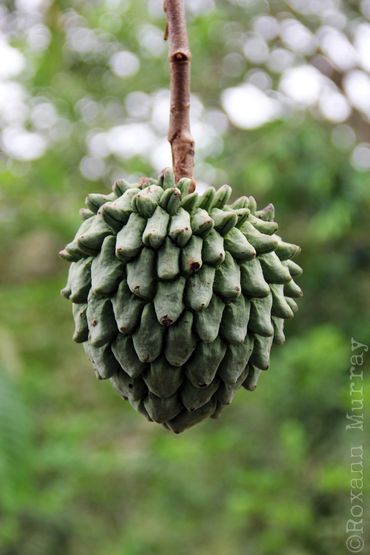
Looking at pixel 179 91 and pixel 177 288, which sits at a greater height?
pixel 179 91

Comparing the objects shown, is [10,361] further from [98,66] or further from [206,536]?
[98,66]
